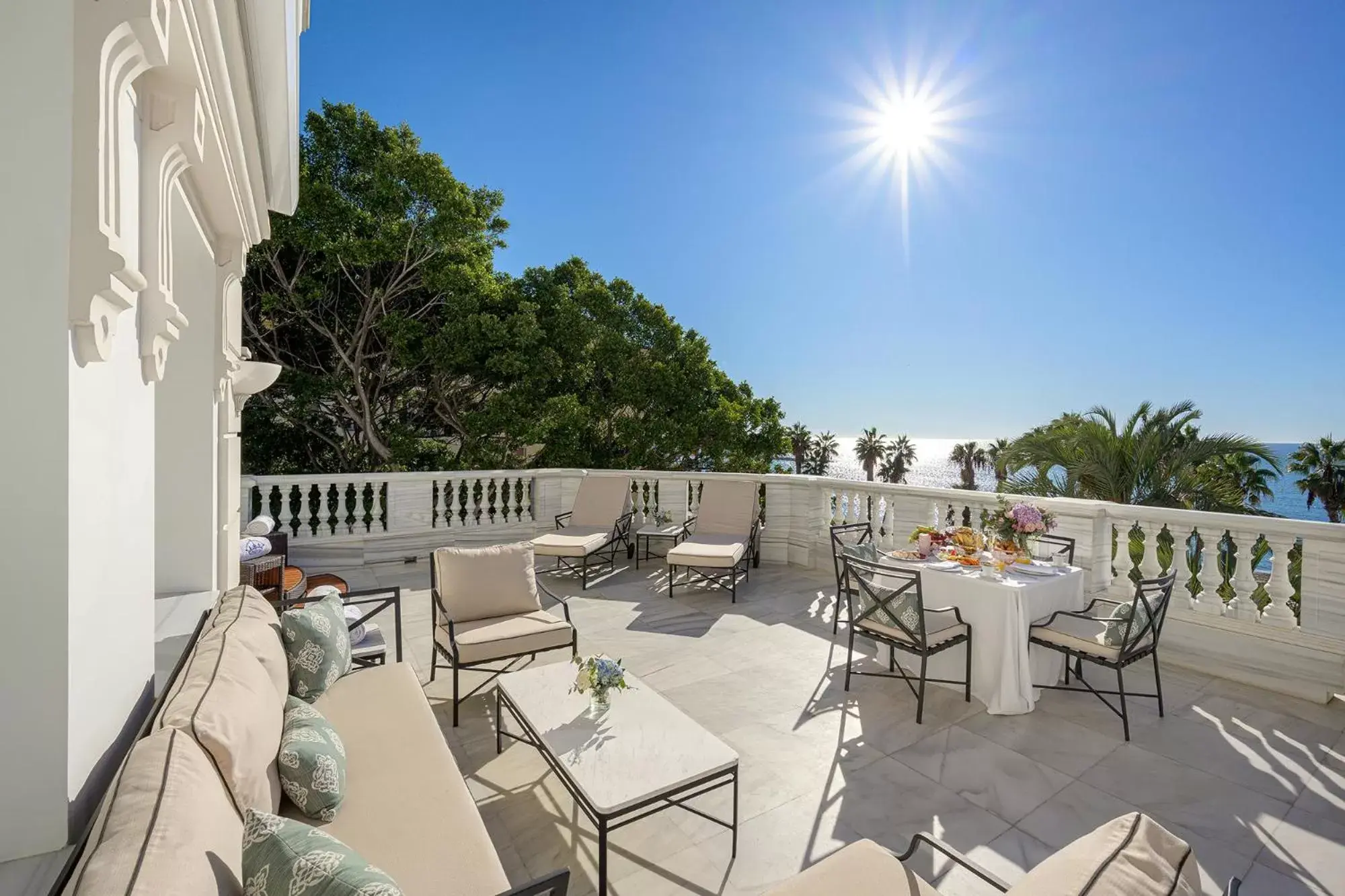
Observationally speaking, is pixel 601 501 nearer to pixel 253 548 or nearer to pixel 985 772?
pixel 253 548

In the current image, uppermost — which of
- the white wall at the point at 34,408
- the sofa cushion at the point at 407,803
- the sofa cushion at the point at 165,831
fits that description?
the white wall at the point at 34,408

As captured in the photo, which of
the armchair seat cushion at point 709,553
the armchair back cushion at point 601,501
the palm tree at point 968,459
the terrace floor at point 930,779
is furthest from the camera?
the palm tree at point 968,459

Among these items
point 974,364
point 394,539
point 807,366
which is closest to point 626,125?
point 394,539

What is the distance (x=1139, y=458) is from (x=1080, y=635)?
7352mm

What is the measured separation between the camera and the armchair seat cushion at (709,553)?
5684 millimetres

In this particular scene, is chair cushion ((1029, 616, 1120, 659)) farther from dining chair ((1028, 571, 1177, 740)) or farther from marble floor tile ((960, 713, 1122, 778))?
marble floor tile ((960, 713, 1122, 778))

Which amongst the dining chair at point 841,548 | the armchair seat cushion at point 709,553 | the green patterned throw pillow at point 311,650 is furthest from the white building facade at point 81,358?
the armchair seat cushion at point 709,553

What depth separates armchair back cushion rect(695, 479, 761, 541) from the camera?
665cm

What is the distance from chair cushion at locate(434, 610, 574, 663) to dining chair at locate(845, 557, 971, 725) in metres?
1.85

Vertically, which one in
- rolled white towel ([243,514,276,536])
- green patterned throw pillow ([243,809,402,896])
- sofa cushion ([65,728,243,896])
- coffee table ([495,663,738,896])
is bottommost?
coffee table ([495,663,738,896])

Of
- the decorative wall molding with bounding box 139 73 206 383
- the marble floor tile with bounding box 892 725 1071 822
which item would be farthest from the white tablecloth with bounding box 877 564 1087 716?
the decorative wall molding with bounding box 139 73 206 383

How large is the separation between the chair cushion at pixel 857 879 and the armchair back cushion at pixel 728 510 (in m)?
4.90

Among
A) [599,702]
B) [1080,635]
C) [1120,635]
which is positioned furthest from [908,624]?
[599,702]

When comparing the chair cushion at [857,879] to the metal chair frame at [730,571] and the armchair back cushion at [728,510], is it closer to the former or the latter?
the metal chair frame at [730,571]
